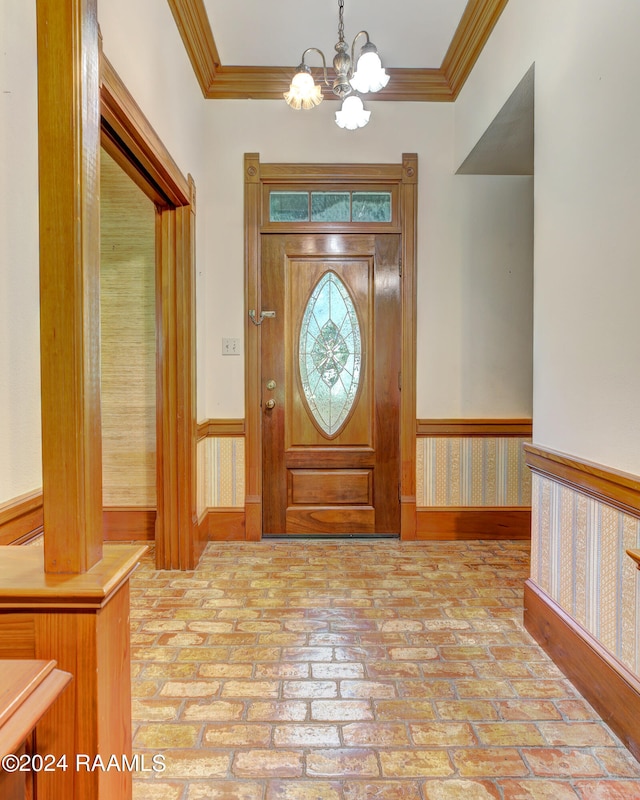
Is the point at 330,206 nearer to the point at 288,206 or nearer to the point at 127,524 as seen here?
the point at 288,206

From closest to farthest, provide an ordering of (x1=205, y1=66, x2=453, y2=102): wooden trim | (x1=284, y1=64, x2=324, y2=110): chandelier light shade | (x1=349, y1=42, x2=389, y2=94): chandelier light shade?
(x1=349, y1=42, x2=389, y2=94): chandelier light shade < (x1=284, y1=64, x2=324, y2=110): chandelier light shade < (x1=205, y1=66, x2=453, y2=102): wooden trim

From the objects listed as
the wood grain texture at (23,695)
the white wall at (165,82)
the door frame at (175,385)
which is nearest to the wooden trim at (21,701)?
the wood grain texture at (23,695)

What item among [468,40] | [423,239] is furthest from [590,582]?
[468,40]

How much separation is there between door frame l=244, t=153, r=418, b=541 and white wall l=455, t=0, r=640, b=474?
1.00 metres

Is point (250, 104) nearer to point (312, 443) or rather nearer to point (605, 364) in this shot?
point (312, 443)

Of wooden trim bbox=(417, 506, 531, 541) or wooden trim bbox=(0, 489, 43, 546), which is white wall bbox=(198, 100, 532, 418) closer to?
wooden trim bbox=(417, 506, 531, 541)

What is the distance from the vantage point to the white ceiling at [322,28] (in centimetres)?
235

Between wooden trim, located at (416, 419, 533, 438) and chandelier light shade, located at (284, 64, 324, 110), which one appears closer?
chandelier light shade, located at (284, 64, 324, 110)

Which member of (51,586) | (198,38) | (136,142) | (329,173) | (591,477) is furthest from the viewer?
(329,173)

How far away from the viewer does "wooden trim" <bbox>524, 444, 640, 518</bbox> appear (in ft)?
4.36

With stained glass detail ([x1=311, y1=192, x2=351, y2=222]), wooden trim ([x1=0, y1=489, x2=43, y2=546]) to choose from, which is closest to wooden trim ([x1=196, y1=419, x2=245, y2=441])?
stained glass detail ([x1=311, y1=192, x2=351, y2=222])

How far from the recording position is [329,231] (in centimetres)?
301

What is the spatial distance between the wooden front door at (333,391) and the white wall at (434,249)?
207 mm

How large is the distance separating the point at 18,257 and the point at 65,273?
0.34 meters
